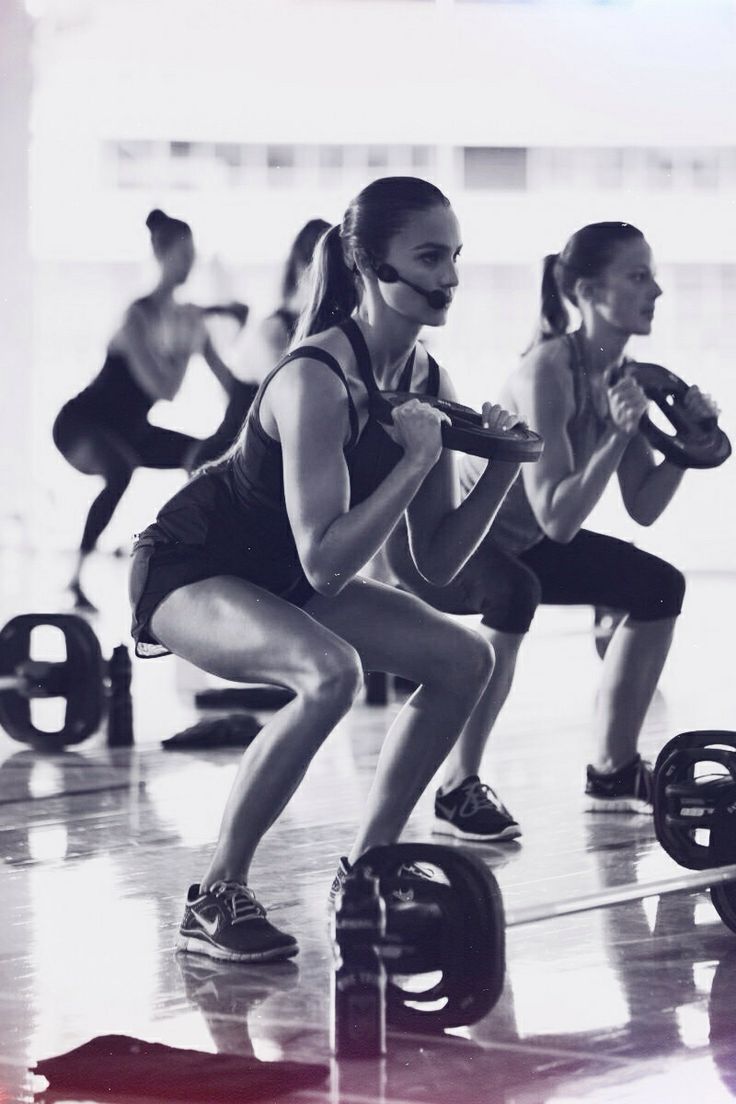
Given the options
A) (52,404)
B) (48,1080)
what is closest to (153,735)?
(52,404)

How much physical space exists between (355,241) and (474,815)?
1195 millimetres

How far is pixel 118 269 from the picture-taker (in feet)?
18.0

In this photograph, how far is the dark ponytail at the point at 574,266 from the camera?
2.91m

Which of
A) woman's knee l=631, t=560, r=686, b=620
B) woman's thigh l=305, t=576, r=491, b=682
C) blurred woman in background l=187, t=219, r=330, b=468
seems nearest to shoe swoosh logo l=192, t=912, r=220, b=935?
woman's thigh l=305, t=576, r=491, b=682

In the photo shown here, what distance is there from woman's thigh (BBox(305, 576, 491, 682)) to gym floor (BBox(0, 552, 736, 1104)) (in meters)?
0.37

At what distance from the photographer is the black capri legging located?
284 cm

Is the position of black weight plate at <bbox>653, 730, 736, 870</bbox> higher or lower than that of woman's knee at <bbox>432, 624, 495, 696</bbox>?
lower

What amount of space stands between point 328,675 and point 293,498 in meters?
0.22

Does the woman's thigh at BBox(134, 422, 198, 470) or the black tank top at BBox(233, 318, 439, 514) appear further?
the woman's thigh at BBox(134, 422, 198, 470)

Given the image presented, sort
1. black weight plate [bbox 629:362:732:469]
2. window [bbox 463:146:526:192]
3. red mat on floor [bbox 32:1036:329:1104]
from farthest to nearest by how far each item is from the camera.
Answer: window [bbox 463:146:526:192]
black weight plate [bbox 629:362:732:469]
red mat on floor [bbox 32:1036:329:1104]

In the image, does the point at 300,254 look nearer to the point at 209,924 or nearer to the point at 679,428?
the point at 679,428

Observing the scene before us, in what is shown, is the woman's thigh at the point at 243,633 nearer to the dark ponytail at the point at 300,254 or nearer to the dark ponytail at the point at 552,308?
the dark ponytail at the point at 552,308

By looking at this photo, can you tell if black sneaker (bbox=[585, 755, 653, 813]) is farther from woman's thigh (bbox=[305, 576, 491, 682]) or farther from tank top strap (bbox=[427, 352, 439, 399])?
tank top strap (bbox=[427, 352, 439, 399])

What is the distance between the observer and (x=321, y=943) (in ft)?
6.84
